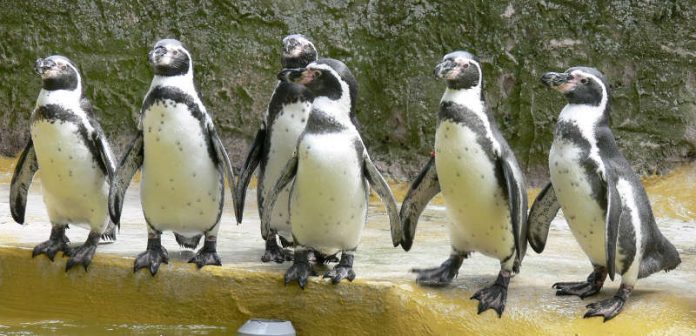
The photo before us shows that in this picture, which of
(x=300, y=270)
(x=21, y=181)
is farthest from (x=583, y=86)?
(x=21, y=181)

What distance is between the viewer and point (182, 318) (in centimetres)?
351

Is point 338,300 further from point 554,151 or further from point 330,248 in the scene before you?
point 554,151

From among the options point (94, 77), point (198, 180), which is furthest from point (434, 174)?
point (94, 77)

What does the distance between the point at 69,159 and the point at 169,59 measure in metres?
0.56

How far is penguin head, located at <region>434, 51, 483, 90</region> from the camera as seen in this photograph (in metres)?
3.15

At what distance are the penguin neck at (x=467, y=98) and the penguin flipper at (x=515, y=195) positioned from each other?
19 cm

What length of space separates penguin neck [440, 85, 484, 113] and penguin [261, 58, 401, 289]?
13.6 inches

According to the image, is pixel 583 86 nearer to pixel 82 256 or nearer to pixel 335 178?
pixel 335 178

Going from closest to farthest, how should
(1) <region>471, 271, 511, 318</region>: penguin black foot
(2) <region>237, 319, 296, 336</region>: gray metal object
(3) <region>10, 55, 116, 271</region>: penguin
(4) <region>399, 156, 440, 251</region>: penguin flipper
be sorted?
1. (1) <region>471, 271, 511, 318</region>: penguin black foot
2. (2) <region>237, 319, 296, 336</region>: gray metal object
3. (4) <region>399, 156, 440, 251</region>: penguin flipper
4. (3) <region>10, 55, 116, 271</region>: penguin

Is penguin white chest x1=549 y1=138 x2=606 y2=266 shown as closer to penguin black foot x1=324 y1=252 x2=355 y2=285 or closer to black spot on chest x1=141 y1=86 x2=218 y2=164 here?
penguin black foot x1=324 y1=252 x2=355 y2=285

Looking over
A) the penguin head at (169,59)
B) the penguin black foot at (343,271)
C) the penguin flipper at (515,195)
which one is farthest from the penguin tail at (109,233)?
the penguin flipper at (515,195)

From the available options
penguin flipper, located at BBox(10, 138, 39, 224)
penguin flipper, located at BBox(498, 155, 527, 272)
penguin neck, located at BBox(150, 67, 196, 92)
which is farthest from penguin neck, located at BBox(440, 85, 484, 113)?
penguin flipper, located at BBox(10, 138, 39, 224)

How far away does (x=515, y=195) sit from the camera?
3098 mm

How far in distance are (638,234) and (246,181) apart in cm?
151
